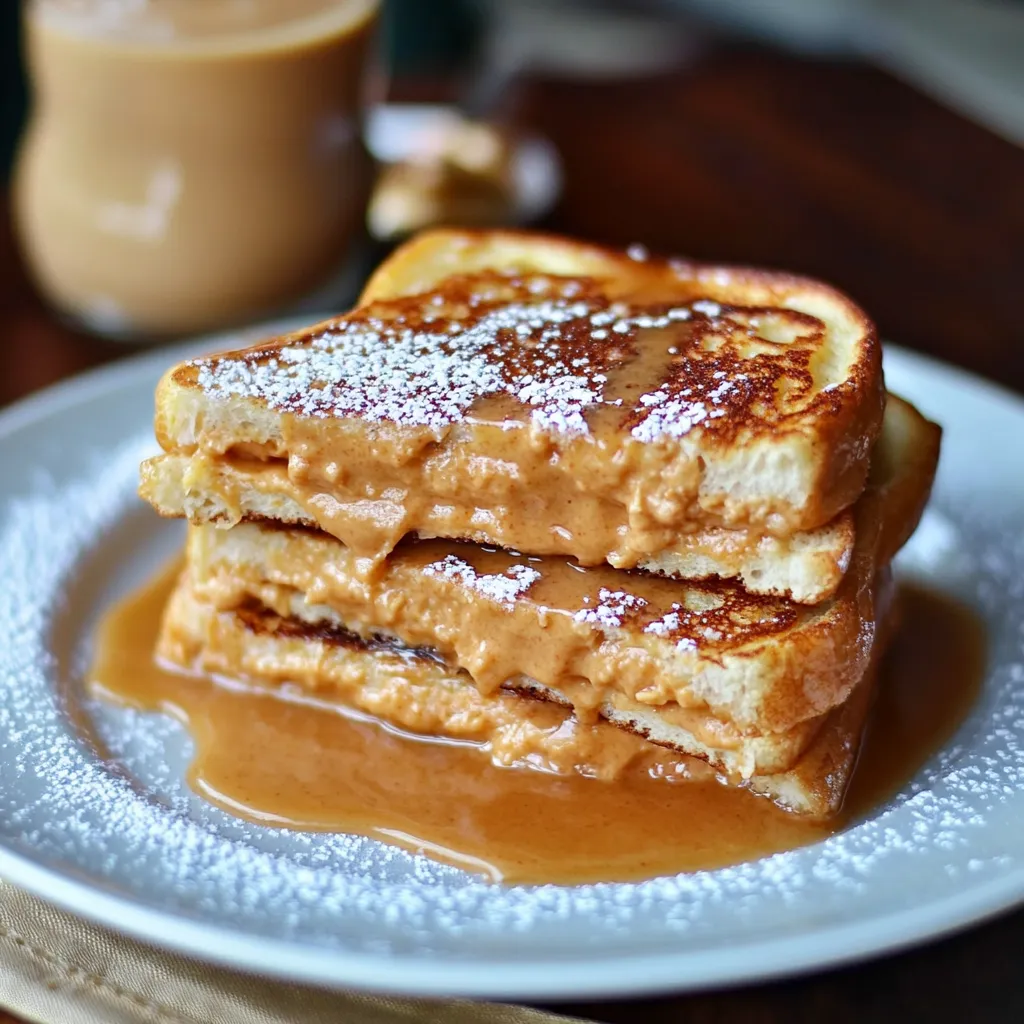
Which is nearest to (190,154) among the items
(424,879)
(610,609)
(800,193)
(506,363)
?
(506,363)

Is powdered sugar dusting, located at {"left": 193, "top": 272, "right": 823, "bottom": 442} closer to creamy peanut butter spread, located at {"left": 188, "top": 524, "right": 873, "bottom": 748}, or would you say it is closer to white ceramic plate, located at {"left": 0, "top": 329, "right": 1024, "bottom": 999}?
creamy peanut butter spread, located at {"left": 188, "top": 524, "right": 873, "bottom": 748}

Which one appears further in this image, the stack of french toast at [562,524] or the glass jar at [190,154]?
the glass jar at [190,154]

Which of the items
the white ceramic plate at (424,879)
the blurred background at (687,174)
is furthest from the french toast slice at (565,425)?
the blurred background at (687,174)

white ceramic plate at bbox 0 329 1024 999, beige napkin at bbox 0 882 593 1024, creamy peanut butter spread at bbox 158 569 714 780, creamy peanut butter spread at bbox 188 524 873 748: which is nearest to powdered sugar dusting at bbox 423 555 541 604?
creamy peanut butter spread at bbox 188 524 873 748

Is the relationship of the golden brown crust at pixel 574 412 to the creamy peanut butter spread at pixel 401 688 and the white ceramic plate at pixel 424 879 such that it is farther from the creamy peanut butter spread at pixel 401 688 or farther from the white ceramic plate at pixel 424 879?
the white ceramic plate at pixel 424 879

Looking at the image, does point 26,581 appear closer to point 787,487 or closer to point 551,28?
point 787,487

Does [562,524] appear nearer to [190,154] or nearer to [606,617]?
[606,617]

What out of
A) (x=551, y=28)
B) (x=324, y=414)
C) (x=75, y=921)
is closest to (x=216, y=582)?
(x=324, y=414)
